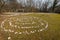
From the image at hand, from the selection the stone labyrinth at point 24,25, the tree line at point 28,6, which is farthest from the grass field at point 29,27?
the tree line at point 28,6

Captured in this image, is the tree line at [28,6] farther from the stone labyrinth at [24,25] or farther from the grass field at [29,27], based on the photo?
the stone labyrinth at [24,25]

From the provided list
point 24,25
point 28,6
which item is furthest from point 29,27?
point 28,6

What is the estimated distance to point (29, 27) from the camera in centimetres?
204

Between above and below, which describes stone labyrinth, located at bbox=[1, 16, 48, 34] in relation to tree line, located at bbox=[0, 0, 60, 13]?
below

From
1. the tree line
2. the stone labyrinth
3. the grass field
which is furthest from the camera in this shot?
the tree line

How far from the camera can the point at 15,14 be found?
96.6 inches

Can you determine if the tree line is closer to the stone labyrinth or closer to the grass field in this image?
the grass field

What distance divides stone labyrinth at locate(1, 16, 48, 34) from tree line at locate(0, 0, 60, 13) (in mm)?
286

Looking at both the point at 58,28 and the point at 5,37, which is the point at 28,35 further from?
the point at 58,28

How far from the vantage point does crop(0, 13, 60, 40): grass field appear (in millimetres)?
1790

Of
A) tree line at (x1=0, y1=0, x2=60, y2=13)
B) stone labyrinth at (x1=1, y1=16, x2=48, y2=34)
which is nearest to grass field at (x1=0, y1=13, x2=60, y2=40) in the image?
stone labyrinth at (x1=1, y1=16, x2=48, y2=34)

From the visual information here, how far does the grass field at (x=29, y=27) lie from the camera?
5.87ft

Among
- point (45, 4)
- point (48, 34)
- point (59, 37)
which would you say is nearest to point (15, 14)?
point (45, 4)

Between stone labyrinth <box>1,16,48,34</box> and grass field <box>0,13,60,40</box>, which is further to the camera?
stone labyrinth <box>1,16,48,34</box>
